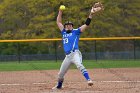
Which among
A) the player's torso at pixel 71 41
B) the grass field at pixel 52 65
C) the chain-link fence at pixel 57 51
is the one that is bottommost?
the chain-link fence at pixel 57 51

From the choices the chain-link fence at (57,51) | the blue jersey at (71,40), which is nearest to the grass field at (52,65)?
the chain-link fence at (57,51)

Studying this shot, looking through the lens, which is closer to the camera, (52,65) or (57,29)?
(52,65)

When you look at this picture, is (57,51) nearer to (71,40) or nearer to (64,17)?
(64,17)

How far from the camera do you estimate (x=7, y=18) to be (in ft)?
105

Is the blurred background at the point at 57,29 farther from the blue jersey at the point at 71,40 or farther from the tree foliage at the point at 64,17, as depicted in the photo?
the blue jersey at the point at 71,40

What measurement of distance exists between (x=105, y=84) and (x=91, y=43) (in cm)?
1516

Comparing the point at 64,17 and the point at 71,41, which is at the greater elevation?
the point at 71,41

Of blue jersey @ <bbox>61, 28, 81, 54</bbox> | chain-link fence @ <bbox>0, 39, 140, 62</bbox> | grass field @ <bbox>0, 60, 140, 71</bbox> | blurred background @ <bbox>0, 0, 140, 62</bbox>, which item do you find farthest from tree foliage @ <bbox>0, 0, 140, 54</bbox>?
blue jersey @ <bbox>61, 28, 81, 54</bbox>

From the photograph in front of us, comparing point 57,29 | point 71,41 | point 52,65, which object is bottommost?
point 52,65

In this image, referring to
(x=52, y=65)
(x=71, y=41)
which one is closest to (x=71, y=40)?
(x=71, y=41)

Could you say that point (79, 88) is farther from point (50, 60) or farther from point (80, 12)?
point (80, 12)

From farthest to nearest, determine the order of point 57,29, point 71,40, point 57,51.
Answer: point 57,29, point 57,51, point 71,40

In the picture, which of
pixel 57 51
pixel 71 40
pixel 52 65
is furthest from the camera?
pixel 57 51

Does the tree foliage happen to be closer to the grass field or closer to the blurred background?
the blurred background
